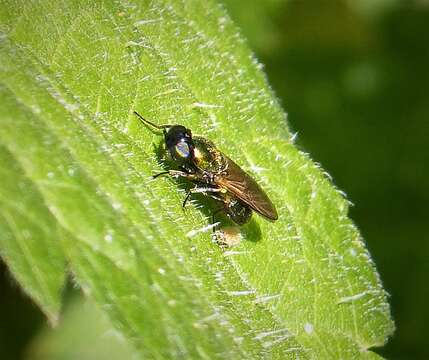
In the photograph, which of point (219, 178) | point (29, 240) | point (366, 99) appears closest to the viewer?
point (29, 240)

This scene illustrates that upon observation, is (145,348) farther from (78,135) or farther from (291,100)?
(291,100)

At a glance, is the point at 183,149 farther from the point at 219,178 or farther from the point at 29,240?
the point at 29,240

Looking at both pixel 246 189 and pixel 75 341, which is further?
pixel 75 341

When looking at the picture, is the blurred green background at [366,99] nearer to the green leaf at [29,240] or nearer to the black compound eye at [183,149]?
the black compound eye at [183,149]

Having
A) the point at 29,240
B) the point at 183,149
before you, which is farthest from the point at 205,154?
the point at 29,240

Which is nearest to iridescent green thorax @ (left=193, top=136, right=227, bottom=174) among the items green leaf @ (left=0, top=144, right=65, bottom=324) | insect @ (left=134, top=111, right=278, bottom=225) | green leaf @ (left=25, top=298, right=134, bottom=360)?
insect @ (left=134, top=111, right=278, bottom=225)

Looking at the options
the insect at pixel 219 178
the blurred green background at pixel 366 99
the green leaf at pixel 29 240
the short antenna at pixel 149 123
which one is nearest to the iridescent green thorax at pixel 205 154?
the insect at pixel 219 178

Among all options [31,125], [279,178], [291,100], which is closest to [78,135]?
[31,125]

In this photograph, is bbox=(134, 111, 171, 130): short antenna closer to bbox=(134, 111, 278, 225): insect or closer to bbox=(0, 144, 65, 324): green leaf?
bbox=(134, 111, 278, 225): insect
